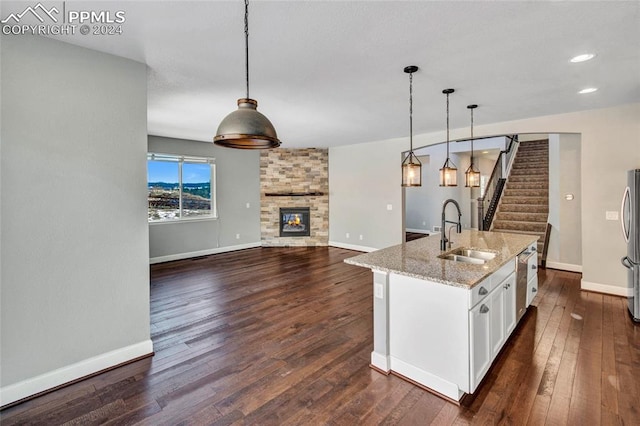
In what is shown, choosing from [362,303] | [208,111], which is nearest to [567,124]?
[362,303]

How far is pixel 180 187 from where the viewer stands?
22.0 feet

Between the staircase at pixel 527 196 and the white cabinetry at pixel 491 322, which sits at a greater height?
the staircase at pixel 527 196

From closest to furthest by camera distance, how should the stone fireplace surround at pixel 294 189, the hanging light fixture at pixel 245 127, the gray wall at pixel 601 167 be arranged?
the hanging light fixture at pixel 245 127, the gray wall at pixel 601 167, the stone fireplace surround at pixel 294 189

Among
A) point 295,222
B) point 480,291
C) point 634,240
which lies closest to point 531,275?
point 634,240

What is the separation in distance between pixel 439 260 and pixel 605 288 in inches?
139

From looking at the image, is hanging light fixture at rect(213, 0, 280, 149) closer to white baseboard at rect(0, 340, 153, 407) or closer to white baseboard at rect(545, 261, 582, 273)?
white baseboard at rect(0, 340, 153, 407)

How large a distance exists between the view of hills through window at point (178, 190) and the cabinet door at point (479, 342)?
6.19 metres

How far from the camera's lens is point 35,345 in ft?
7.34

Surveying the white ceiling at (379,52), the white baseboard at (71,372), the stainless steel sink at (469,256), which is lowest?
the white baseboard at (71,372)

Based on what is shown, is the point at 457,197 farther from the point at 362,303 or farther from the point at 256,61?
the point at 256,61

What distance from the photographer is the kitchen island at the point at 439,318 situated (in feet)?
6.87

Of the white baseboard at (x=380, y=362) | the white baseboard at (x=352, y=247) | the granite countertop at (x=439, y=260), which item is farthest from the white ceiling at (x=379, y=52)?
the white baseboard at (x=352, y=247)

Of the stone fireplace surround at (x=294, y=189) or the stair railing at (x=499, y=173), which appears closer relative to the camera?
the stone fireplace surround at (x=294, y=189)

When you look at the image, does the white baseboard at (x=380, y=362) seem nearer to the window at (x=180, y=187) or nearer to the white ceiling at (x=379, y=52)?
the white ceiling at (x=379, y=52)
